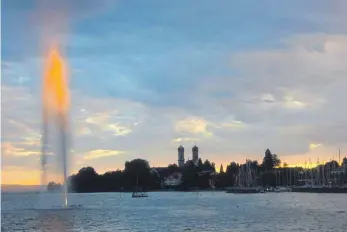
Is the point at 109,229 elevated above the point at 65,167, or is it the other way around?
the point at 65,167

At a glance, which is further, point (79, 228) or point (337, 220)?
point (337, 220)

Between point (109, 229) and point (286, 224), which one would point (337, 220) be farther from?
point (109, 229)

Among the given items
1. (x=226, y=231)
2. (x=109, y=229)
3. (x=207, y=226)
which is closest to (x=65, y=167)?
(x=109, y=229)

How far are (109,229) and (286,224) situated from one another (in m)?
20.6

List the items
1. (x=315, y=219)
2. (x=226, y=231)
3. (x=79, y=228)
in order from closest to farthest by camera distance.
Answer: (x=226, y=231), (x=79, y=228), (x=315, y=219)

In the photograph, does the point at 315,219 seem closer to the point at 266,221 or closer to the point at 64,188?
the point at 266,221

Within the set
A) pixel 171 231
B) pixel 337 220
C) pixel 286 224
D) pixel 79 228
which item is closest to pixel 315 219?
pixel 337 220

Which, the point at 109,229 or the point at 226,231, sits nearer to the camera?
the point at 226,231

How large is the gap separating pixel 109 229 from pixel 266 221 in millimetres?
20520

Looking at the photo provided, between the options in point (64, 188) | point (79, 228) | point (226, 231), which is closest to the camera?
point (226, 231)

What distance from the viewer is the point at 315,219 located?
8000 centimetres

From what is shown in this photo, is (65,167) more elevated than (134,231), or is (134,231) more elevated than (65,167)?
(65,167)

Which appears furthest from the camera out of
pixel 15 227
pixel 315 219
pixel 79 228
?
pixel 315 219

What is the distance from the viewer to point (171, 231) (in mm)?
64875
